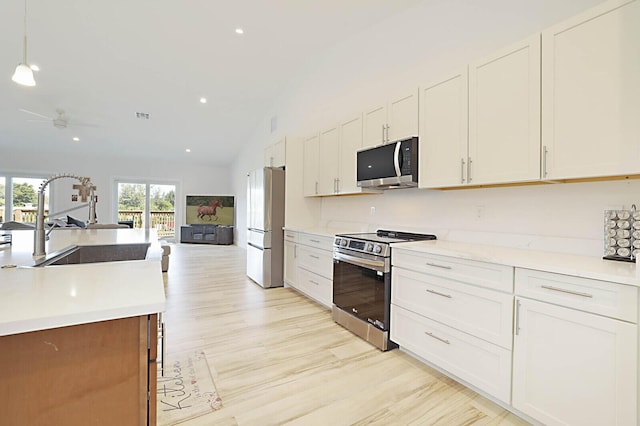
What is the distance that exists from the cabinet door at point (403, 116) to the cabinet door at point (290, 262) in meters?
2.04

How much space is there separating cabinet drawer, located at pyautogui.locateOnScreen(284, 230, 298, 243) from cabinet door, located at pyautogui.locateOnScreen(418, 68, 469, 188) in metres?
2.01

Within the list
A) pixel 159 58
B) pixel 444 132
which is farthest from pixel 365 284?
pixel 159 58

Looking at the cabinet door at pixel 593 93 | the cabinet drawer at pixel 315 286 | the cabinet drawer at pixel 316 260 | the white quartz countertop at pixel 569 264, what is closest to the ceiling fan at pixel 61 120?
the cabinet drawer at pixel 316 260

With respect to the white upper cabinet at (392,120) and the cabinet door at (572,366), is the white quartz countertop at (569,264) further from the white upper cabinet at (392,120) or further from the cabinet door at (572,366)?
the white upper cabinet at (392,120)

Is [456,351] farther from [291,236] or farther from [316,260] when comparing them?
[291,236]

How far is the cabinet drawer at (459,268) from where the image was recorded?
1.72m

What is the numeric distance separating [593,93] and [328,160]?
2.65m

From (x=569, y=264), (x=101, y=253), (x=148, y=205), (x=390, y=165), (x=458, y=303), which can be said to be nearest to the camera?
(x=569, y=264)

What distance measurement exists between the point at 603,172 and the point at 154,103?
6.86m

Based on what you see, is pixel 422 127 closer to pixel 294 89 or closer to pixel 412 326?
pixel 412 326

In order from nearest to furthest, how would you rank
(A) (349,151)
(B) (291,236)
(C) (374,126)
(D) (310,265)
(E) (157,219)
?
(C) (374,126), (A) (349,151), (D) (310,265), (B) (291,236), (E) (157,219)

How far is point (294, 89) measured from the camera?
18.4ft

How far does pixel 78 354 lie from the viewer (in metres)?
0.86

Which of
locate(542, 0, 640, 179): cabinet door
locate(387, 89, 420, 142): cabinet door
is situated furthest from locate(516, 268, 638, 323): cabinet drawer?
locate(387, 89, 420, 142): cabinet door
